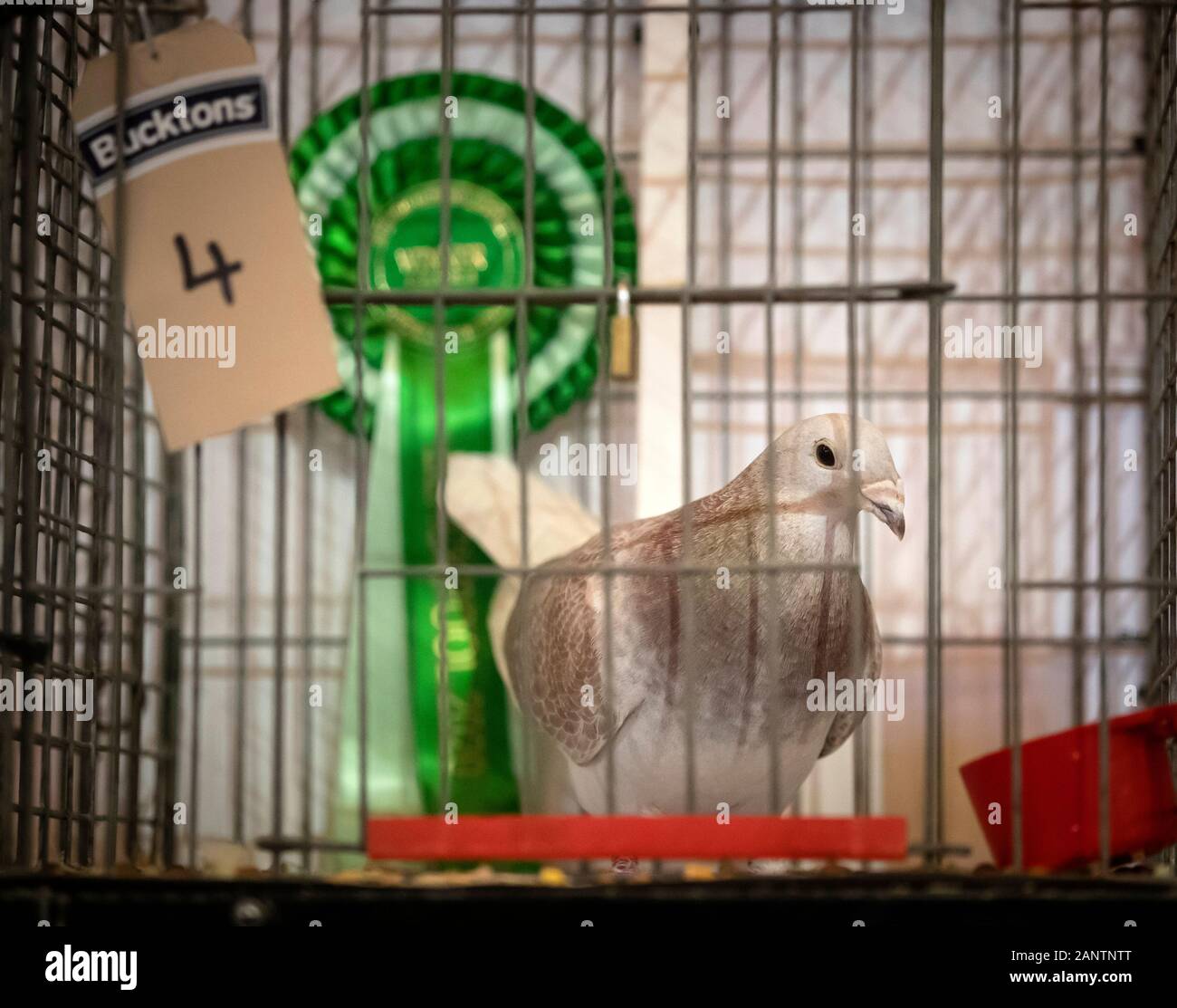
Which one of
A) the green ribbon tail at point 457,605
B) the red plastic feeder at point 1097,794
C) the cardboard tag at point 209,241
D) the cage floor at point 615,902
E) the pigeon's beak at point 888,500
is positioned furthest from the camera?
the green ribbon tail at point 457,605

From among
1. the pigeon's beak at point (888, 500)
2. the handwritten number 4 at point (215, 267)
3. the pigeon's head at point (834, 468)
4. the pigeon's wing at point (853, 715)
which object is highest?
the handwritten number 4 at point (215, 267)

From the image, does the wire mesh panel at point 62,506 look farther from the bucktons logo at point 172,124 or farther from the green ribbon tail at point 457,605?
the green ribbon tail at point 457,605

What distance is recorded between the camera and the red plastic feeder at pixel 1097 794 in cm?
180

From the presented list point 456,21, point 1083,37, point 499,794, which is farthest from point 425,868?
point 1083,37

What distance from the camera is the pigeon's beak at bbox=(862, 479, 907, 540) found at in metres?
1.96

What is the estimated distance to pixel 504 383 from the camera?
3.24 m

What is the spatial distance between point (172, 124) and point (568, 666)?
2.90 ft

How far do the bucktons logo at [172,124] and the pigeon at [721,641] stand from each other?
659 millimetres

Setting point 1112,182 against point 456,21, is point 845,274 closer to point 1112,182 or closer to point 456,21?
point 1112,182

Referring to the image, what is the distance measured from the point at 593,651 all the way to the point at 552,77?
183 centimetres

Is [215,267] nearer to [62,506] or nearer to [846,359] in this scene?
[62,506]

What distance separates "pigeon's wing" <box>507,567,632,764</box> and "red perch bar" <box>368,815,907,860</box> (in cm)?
56

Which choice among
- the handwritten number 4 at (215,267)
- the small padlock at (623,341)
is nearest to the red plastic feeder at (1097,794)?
the small padlock at (623,341)

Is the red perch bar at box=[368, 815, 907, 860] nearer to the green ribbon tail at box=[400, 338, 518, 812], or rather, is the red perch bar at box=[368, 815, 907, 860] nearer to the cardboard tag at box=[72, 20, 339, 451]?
the cardboard tag at box=[72, 20, 339, 451]
